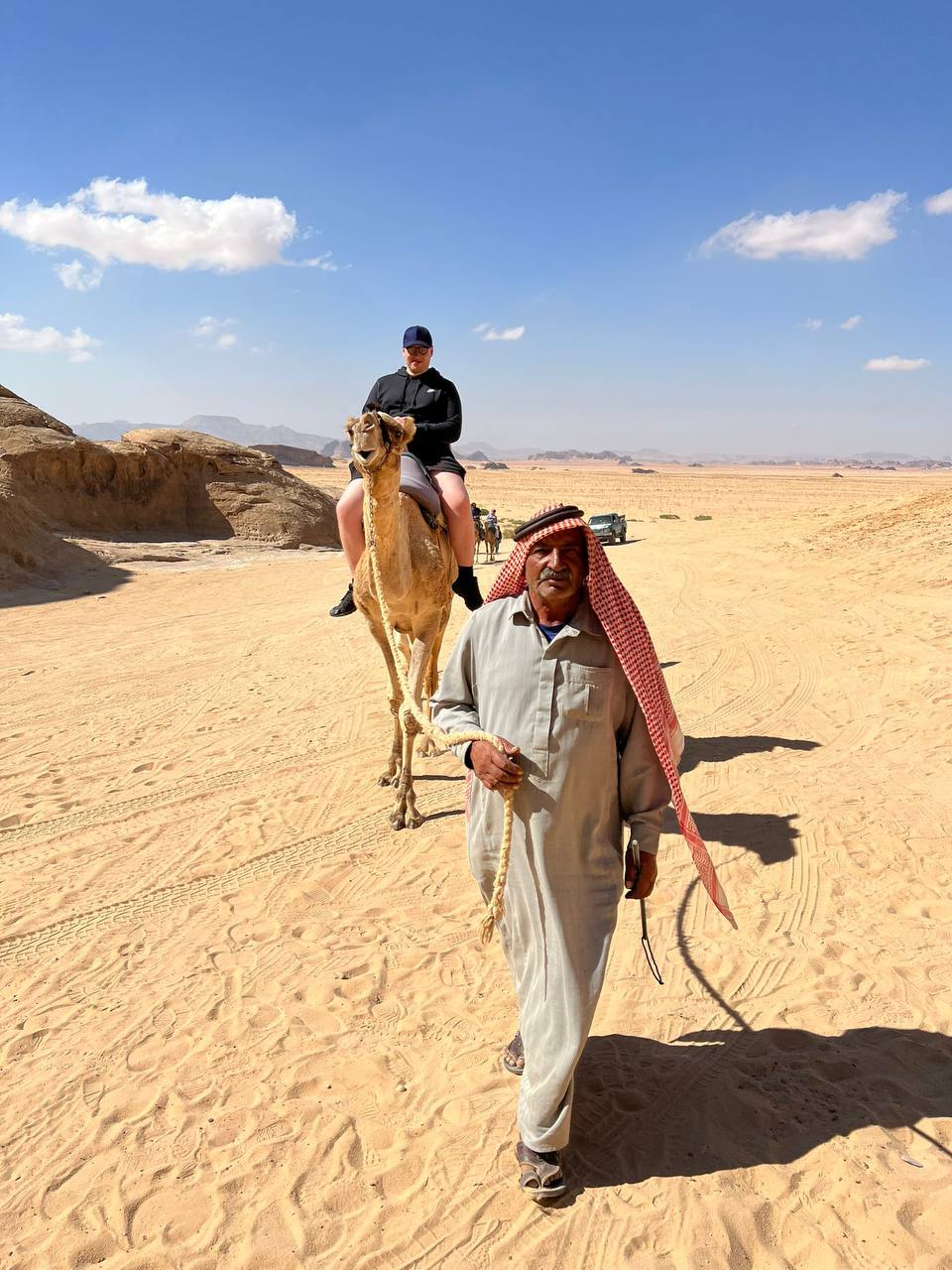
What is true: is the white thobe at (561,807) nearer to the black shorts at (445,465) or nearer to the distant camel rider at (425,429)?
the distant camel rider at (425,429)

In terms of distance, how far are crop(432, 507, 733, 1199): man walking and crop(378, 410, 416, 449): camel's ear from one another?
207 cm

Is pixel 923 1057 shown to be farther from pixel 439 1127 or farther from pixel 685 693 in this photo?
pixel 685 693

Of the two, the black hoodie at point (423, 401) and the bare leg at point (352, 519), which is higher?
the black hoodie at point (423, 401)

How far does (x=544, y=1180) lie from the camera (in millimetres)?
2721

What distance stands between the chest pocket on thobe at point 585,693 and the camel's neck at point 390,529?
2383mm

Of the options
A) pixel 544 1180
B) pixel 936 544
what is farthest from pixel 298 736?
pixel 936 544

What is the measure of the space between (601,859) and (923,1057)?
1975 mm

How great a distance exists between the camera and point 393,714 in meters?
6.48

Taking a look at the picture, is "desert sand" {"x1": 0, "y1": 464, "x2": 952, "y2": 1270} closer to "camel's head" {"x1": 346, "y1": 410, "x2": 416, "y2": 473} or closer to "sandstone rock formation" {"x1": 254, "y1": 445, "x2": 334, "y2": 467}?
"camel's head" {"x1": 346, "y1": 410, "x2": 416, "y2": 473}

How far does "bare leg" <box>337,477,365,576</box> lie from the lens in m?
6.01

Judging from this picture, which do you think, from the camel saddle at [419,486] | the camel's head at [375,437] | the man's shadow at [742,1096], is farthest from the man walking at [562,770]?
the camel saddle at [419,486]

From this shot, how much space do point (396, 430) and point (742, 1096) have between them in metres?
3.63

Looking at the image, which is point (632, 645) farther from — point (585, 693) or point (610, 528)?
point (610, 528)

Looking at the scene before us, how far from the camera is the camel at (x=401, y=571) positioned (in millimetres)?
4543
